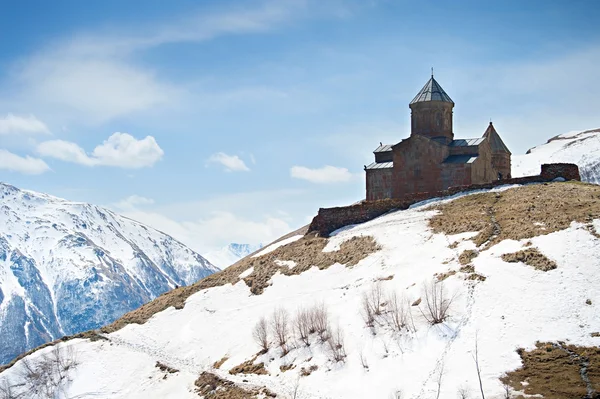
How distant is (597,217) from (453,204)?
43.4ft

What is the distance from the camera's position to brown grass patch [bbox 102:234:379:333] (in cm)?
4736

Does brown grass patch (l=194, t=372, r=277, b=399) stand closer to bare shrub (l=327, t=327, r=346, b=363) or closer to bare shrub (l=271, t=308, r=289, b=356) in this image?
bare shrub (l=271, t=308, r=289, b=356)

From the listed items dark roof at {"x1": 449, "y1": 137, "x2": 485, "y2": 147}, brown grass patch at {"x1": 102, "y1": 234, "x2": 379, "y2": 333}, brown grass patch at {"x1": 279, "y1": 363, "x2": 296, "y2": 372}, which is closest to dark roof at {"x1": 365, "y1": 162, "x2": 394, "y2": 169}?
dark roof at {"x1": 449, "y1": 137, "x2": 485, "y2": 147}

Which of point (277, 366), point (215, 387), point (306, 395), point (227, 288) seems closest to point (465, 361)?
point (306, 395)

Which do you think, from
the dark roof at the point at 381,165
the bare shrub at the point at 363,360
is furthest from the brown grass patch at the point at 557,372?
the dark roof at the point at 381,165

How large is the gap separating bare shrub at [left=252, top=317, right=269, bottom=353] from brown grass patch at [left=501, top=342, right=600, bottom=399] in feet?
50.1

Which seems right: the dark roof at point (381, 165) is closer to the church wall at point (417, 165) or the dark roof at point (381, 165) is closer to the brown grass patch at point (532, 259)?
the church wall at point (417, 165)

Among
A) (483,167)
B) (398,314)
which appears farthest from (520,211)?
(483,167)

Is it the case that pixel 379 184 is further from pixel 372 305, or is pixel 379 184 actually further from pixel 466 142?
pixel 372 305

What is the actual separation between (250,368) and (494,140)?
40.7 meters

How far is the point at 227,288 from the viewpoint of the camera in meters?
49.7

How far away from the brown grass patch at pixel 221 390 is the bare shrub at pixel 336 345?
3787mm

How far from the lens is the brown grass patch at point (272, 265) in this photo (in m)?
47.4

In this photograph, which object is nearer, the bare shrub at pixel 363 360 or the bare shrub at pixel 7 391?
the bare shrub at pixel 363 360
